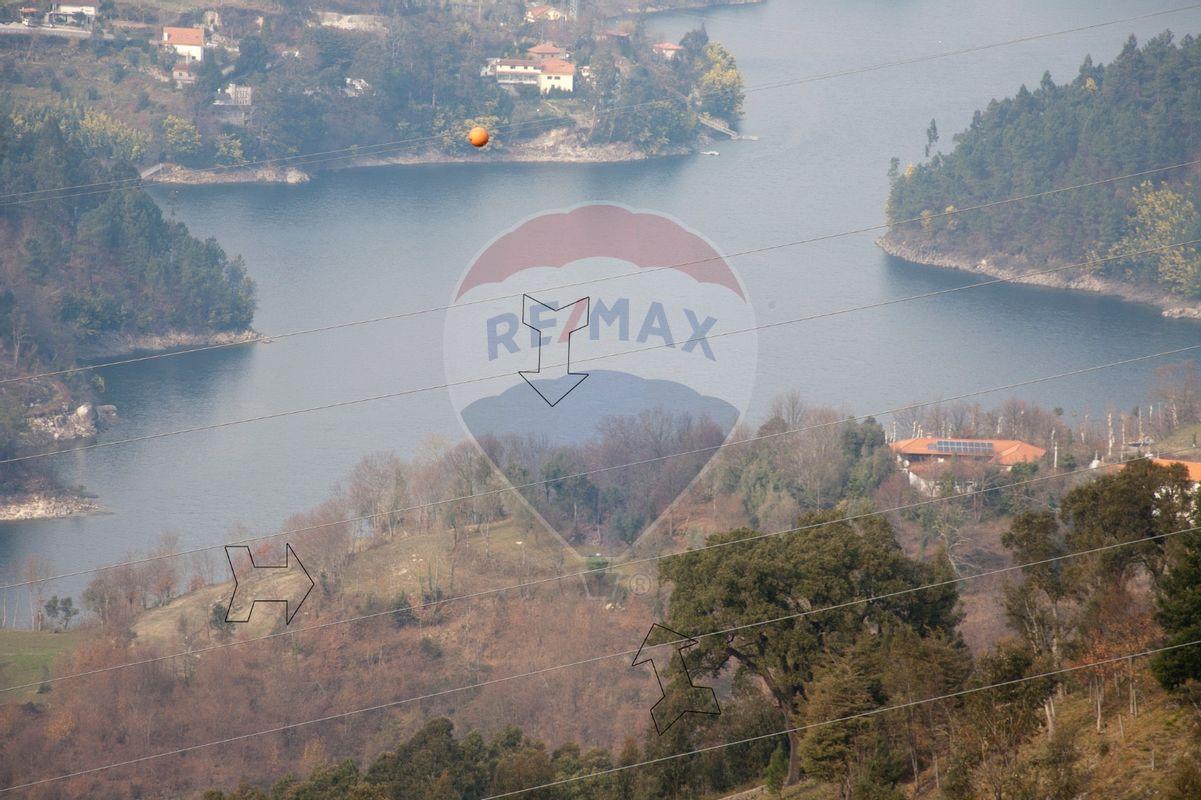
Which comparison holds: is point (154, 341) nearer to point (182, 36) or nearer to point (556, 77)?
point (182, 36)

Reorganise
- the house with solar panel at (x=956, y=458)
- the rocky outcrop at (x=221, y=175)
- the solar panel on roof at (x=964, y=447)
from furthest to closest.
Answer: the rocky outcrop at (x=221, y=175) → the solar panel on roof at (x=964, y=447) → the house with solar panel at (x=956, y=458)

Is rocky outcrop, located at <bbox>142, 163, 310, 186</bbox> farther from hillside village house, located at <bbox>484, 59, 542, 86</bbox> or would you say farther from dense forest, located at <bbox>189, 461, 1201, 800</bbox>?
dense forest, located at <bbox>189, 461, 1201, 800</bbox>

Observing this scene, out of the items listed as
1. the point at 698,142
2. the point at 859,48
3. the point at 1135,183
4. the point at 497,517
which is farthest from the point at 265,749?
the point at 859,48

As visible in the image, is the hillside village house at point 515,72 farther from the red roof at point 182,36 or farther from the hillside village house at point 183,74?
the hillside village house at point 183,74

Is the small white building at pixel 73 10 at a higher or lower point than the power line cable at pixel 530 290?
higher

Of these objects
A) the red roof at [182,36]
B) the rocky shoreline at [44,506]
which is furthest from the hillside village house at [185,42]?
the rocky shoreline at [44,506]

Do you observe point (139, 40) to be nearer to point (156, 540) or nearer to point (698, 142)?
point (698, 142)

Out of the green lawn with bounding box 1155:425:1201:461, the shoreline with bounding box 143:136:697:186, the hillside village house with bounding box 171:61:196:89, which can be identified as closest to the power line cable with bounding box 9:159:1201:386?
the green lawn with bounding box 1155:425:1201:461
